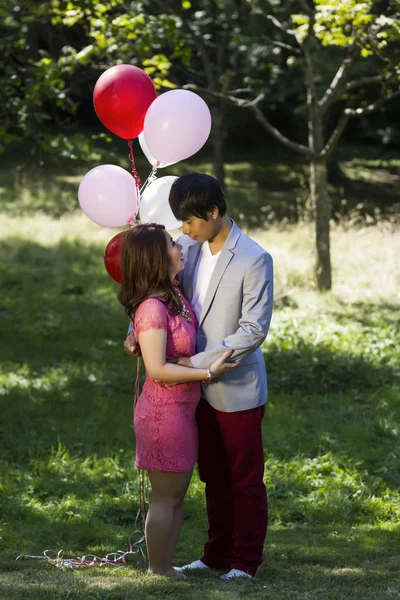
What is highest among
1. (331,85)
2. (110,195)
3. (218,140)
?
(110,195)

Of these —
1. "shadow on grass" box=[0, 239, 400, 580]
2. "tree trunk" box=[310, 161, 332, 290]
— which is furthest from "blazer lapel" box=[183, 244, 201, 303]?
"tree trunk" box=[310, 161, 332, 290]

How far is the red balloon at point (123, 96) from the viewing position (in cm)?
402

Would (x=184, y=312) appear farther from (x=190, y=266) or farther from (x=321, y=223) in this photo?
(x=321, y=223)

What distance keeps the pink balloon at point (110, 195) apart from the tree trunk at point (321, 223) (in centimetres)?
719

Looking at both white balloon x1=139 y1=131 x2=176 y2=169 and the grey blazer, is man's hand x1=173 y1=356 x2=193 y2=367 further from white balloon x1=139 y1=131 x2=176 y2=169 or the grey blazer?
white balloon x1=139 y1=131 x2=176 y2=169

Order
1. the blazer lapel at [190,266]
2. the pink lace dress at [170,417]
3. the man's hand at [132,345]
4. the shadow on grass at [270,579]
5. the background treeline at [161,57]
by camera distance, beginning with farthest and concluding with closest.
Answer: the background treeline at [161,57] < the blazer lapel at [190,266] < the man's hand at [132,345] < the pink lace dress at [170,417] < the shadow on grass at [270,579]

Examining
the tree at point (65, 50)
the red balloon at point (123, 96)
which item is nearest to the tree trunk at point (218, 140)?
the tree at point (65, 50)

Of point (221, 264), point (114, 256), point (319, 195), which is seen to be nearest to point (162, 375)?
point (221, 264)

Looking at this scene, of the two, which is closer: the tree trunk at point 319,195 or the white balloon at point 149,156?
the white balloon at point 149,156

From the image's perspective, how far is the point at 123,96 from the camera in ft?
13.2

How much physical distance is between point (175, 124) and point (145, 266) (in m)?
0.77

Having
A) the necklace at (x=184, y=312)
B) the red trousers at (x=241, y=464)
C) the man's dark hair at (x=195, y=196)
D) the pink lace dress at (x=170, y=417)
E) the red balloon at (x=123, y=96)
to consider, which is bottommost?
the red trousers at (x=241, y=464)

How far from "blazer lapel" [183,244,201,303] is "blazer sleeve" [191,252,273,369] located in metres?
0.32

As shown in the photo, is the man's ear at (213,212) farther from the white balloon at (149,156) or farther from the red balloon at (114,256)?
the white balloon at (149,156)
